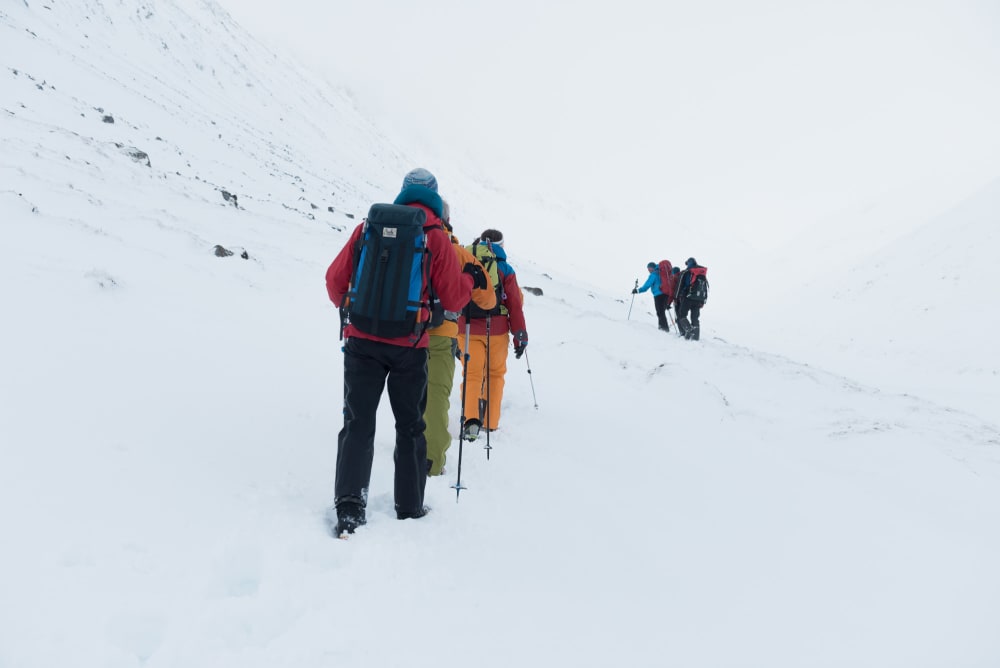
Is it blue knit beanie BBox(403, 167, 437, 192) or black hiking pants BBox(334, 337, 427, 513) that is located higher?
blue knit beanie BBox(403, 167, 437, 192)

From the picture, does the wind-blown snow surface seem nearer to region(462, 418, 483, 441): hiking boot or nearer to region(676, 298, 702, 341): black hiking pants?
region(462, 418, 483, 441): hiking boot

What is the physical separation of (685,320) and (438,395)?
1217 cm

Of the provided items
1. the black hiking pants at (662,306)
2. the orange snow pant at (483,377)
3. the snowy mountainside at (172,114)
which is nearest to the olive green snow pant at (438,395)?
the orange snow pant at (483,377)

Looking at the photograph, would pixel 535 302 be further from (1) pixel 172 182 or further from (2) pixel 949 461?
(1) pixel 172 182

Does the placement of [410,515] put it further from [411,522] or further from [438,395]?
[438,395]

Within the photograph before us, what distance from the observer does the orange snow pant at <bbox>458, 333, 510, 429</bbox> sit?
6395 mm

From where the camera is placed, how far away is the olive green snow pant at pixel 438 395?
4875mm

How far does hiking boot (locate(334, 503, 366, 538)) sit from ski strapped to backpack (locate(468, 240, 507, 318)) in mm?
2834

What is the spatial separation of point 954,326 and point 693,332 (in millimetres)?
13720

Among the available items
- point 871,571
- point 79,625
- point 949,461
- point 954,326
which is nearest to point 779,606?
point 871,571

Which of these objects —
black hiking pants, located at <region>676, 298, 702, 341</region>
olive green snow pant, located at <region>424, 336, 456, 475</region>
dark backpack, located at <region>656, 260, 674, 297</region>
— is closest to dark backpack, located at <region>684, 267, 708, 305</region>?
black hiking pants, located at <region>676, 298, 702, 341</region>

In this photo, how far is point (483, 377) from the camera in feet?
21.1

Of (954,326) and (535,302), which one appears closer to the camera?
(535,302)

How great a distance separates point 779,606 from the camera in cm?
382
